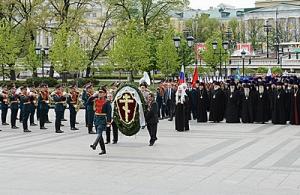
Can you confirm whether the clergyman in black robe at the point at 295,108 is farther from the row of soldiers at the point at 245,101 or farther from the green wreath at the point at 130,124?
the green wreath at the point at 130,124

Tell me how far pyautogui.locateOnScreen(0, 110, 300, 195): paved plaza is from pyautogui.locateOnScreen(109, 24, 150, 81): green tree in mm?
28477

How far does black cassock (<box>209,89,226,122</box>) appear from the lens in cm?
2542

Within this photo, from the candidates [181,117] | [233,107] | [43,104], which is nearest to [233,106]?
[233,107]

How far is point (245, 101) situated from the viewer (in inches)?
977

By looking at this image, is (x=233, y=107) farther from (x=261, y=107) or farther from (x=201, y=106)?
(x=201, y=106)

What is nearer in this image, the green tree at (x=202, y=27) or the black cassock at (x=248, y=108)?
the black cassock at (x=248, y=108)

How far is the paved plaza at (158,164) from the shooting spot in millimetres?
11508

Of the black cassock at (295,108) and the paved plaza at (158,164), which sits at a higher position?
the black cassock at (295,108)

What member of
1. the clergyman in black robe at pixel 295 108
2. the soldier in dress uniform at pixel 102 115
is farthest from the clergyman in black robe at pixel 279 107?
the soldier in dress uniform at pixel 102 115

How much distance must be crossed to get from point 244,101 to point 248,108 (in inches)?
13.6

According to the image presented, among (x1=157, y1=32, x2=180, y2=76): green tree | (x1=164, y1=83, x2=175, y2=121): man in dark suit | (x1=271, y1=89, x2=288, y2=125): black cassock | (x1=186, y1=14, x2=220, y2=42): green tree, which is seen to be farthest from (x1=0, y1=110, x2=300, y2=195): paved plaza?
(x1=186, y1=14, x2=220, y2=42): green tree

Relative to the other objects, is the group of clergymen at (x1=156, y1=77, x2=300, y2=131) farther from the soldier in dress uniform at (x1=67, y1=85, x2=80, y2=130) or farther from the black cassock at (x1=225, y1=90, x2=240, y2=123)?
the soldier in dress uniform at (x1=67, y1=85, x2=80, y2=130)

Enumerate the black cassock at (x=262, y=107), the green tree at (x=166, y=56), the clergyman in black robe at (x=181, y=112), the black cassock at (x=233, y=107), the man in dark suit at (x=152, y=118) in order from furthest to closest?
the green tree at (x=166, y=56), the black cassock at (x=233, y=107), the black cassock at (x=262, y=107), the clergyman in black robe at (x=181, y=112), the man in dark suit at (x=152, y=118)

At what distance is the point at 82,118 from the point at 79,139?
8.27m
